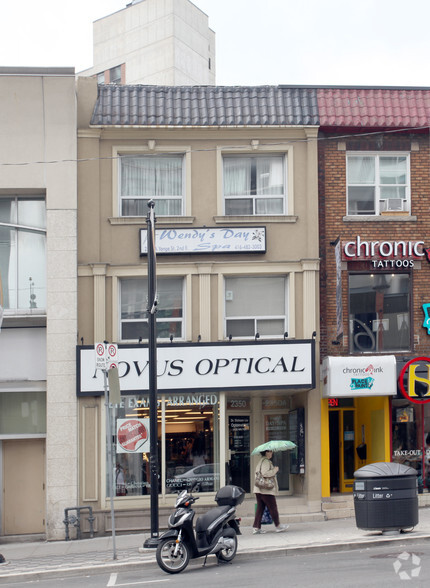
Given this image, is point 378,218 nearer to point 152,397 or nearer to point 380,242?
point 380,242

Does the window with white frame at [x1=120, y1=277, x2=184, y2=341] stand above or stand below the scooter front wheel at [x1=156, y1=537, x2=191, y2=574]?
above

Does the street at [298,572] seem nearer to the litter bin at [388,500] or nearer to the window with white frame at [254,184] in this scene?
the litter bin at [388,500]

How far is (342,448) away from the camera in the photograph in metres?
21.4

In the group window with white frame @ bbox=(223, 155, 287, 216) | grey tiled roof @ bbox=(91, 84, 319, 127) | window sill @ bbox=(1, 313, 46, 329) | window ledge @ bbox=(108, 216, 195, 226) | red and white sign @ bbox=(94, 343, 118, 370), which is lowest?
red and white sign @ bbox=(94, 343, 118, 370)

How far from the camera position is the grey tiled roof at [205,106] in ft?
65.5

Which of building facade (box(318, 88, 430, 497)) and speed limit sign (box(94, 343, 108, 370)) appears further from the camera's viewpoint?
building facade (box(318, 88, 430, 497))

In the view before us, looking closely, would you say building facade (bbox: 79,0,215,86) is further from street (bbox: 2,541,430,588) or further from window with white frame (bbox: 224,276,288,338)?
street (bbox: 2,541,430,588)

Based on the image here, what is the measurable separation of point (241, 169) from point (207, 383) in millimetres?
4832

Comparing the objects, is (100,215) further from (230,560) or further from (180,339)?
(230,560)

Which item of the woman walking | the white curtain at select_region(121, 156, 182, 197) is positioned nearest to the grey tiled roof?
the white curtain at select_region(121, 156, 182, 197)

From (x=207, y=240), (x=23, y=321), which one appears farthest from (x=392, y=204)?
(x=23, y=321)

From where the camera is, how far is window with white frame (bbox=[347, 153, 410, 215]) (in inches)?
806

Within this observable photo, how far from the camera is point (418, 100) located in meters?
20.5

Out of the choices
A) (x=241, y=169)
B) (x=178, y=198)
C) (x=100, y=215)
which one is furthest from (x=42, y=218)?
(x=241, y=169)
